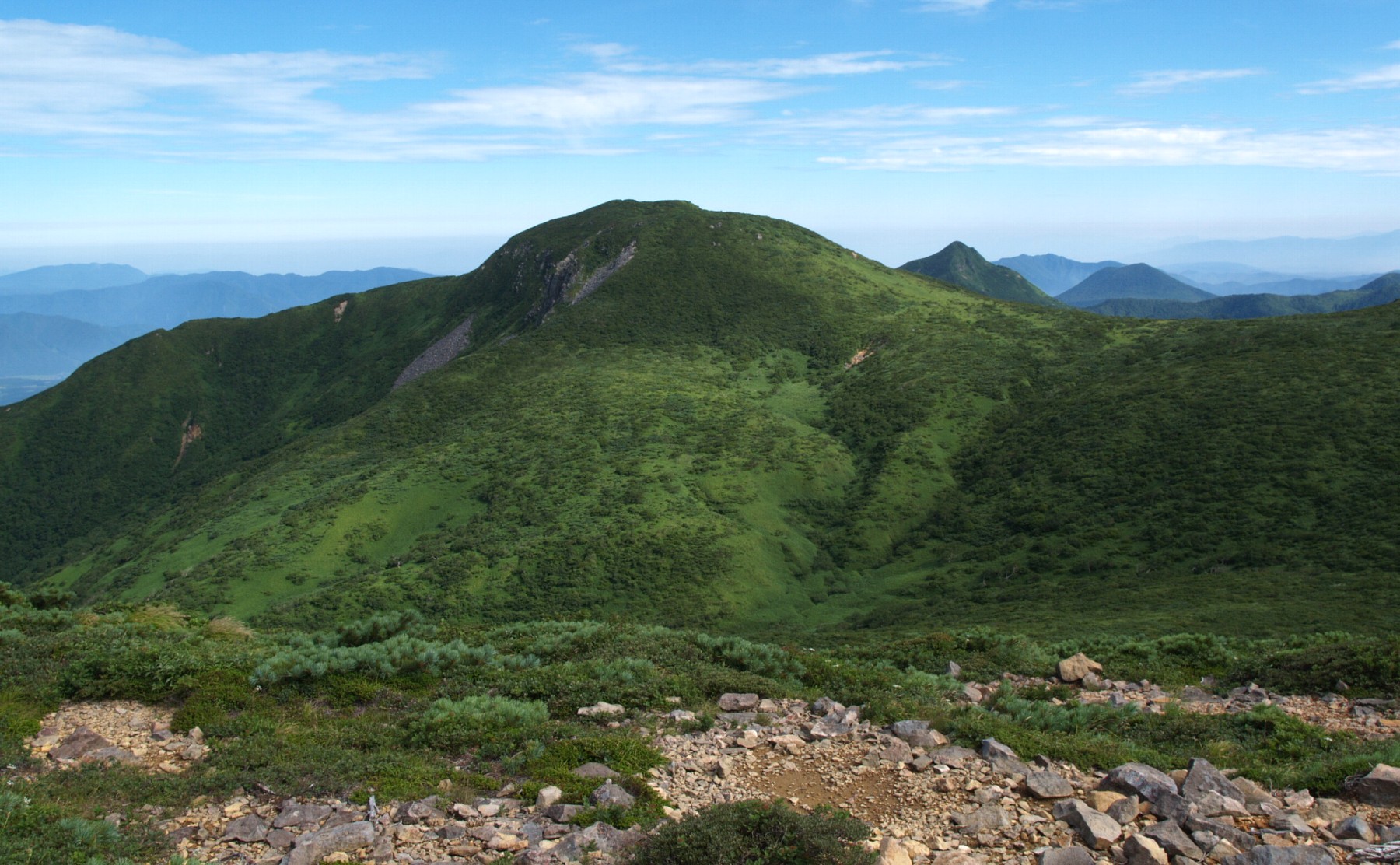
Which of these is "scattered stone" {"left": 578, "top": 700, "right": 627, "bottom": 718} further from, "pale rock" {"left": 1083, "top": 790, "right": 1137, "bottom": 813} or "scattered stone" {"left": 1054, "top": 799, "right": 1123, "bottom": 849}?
"pale rock" {"left": 1083, "top": 790, "right": 1137, "bottom": 813}

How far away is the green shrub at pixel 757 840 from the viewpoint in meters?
7.63

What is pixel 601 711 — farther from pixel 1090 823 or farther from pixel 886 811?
pixel 1090 823

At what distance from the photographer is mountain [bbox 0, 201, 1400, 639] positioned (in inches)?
2089

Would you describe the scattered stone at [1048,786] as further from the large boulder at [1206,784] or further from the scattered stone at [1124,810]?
the large boulder at [1206,784]

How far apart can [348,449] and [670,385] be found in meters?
43.7

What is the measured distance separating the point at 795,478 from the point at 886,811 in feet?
240

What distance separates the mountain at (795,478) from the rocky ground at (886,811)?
13.6m

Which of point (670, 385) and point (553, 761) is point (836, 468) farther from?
point (553, 761)

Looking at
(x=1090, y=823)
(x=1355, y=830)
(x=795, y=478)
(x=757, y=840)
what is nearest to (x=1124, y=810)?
(x=1090, y=823)

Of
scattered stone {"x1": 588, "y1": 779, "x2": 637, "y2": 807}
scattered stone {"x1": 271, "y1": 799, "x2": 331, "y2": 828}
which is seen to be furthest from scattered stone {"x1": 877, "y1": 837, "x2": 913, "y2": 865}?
scattered stone {"x1": 271, "y1": 799, "x2": 331, "y2": 828}

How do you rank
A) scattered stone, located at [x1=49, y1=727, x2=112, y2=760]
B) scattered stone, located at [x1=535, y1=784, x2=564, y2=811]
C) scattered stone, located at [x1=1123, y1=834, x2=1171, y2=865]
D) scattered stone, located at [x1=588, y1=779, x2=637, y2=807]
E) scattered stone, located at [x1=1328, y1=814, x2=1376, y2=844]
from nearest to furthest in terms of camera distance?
1. scattered stone, located at [x1=1123, y1=834, x2=1171, y2=865]
2. scattered stone, located at [x1=1328, y1=814, x2=1376, y2=844]
3. scattered stone, located at [x1=588, y1=779, x2=637, y2=807]
4. scattered stone, located at [x1=535, y1=784, x2=564, y2=811]
5. scattered stone, located at [x1=49, y1=727, x2=112, y2=760]

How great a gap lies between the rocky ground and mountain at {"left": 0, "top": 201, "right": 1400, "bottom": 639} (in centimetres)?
1359

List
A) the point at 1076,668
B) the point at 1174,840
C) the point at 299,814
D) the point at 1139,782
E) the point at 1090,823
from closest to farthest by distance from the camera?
the point at 1174,840
the point at 1090,823
the point at 299,814
the point at 1139,782
the point at 1076,668

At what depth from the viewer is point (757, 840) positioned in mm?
7816
